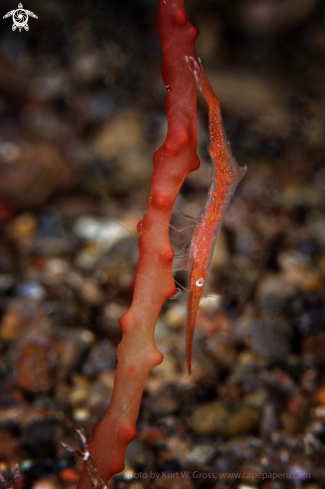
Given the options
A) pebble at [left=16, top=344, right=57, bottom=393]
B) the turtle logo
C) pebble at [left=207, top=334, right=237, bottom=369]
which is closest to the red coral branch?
pebble at [left=16, top=344, right=57, bottom=393]

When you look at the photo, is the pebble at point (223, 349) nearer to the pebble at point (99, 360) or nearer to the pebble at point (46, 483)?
the pebble at point (99, 360)

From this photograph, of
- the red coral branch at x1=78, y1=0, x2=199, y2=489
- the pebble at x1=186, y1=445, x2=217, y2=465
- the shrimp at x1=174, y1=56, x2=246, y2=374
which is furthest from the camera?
the pebble at x1=186, y1=445, x2=217, y2=465

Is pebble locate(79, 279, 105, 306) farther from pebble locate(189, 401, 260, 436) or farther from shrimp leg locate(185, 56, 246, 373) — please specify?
shrimp leg locate(185, 56, 246, 373)

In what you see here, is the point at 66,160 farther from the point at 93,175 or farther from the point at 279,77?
the point at 279,77

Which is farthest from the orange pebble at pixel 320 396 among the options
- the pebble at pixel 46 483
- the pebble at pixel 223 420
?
the pebble at pixel 46 483

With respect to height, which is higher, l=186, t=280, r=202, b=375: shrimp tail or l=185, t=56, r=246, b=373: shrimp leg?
l=185, t=56, r=246, b=373: shrimp leg

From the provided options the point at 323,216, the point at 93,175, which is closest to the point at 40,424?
the point at 93,175

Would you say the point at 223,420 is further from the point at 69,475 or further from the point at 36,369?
the point at 36,369
